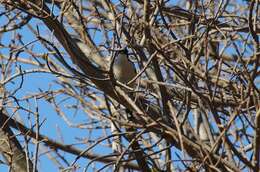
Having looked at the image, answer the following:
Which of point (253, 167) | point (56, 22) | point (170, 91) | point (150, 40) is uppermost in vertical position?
point (56, 22)

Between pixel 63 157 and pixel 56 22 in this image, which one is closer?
pixel 56 22

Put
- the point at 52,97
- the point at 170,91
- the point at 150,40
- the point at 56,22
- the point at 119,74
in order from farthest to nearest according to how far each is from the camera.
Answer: the point at 119,74, the point at 52,97, the point at 170,91, the point at 56,22, the point at 150,40

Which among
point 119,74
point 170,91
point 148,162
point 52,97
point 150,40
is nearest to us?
point 150,40

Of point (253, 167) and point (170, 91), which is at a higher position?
point (170, 91)

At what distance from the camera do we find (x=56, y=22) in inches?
156

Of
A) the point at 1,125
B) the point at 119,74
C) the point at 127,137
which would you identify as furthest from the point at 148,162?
the point at 119,74

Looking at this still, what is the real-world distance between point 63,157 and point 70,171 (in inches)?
43.5

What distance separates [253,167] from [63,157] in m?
1.89

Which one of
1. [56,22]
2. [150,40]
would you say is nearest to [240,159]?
[150,40]

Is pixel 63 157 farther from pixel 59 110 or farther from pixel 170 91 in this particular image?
pixel 59 110

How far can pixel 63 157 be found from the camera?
191 inches

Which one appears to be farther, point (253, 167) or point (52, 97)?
point (52, 97)

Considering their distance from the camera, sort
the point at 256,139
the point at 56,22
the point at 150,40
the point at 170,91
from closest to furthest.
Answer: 1. the point at 256,139
2. the point at 150,40
3. the point at 56,22
4. the point at 170,91

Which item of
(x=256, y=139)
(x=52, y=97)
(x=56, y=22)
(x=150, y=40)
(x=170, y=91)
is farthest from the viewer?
(x=52, y=97)
